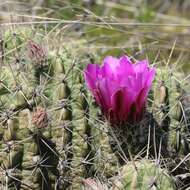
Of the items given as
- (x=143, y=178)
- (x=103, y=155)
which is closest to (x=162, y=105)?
(x=103, y=155)

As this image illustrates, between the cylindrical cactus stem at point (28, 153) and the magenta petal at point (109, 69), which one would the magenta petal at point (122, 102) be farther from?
the cylindrical cactus stem at point (28, 153)

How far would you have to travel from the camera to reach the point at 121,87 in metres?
1.96

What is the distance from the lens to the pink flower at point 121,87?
197 centimetres

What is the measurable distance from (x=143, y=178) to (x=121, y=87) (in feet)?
1.06

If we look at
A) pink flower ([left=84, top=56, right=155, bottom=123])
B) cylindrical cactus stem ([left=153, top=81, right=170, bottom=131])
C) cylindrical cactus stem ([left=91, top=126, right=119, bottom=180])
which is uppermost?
pink flower ([left=84, top=56, right=155, bottom=123])

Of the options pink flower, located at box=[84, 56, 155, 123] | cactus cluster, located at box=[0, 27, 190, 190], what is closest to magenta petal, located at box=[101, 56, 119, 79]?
pink flower, located at box=[84, 56, 155, 123]

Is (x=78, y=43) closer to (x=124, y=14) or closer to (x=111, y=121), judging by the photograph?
(x=111, y=121)

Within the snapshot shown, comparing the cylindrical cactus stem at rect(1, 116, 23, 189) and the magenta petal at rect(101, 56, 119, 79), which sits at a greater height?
the magenta petal at rect(101, 56, 119, 79)

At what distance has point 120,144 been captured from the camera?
6.65 ft

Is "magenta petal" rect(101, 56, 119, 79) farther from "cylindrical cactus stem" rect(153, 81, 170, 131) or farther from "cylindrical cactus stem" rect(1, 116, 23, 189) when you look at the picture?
"cylindrical cactus stem" rect(1, 116, 23, 189)

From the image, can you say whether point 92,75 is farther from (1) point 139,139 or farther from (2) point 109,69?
(1) point 139,139

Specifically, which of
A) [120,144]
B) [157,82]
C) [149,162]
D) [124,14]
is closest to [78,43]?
[157,82]

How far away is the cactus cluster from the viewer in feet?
6.36

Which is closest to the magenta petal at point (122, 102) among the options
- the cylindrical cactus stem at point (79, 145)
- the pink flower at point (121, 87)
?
the pink flower at point (121, 87)
